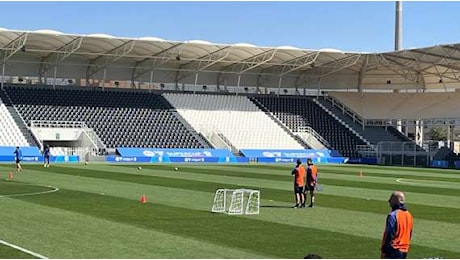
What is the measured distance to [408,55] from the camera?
65812 mm

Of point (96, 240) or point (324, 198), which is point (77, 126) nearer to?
point (324, 198)

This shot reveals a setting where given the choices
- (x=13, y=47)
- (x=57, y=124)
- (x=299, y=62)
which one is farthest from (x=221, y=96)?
(x=13, y=47)

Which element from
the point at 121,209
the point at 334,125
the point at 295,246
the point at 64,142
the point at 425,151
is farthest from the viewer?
the point at 334,125

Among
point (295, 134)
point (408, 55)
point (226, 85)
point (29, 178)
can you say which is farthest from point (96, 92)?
point (29, 178)

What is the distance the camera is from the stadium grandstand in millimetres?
64188

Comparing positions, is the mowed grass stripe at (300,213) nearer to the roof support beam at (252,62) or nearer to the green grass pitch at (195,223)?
the green grass pitch at (195,223)

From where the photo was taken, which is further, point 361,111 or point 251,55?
point 361,111

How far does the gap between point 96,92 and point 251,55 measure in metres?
15.6

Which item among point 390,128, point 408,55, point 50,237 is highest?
point 408,55

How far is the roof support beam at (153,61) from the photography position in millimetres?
67500

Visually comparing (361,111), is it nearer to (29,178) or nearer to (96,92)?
(96,92)

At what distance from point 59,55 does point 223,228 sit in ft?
175

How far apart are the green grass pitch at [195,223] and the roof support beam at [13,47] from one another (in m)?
29.3

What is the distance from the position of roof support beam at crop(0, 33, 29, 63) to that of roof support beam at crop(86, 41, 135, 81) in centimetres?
815
